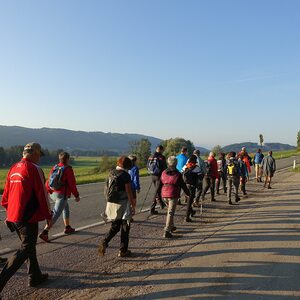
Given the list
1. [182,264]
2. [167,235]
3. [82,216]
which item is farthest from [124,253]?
[82,216]

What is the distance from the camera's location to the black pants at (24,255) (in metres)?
4.77

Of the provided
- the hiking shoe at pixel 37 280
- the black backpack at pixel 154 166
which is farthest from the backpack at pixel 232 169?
the hiking shoe at pixel 37 280

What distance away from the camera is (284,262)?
6.02 m

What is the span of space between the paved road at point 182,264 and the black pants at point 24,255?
0.31 metres

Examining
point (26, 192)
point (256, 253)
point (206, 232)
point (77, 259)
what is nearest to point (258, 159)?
point (206, 232)

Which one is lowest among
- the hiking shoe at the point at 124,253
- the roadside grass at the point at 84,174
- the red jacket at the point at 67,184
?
the roadside grass at the point at 84,174

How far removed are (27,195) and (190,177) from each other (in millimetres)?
5742

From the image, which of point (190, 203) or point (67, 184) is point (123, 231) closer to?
point (67, 184)

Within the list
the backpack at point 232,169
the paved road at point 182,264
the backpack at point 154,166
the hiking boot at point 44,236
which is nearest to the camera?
the paved road at point 182,264

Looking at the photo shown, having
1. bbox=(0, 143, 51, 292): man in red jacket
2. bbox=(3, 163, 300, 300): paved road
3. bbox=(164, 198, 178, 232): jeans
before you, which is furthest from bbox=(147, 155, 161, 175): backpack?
bbox=(0, 143, 51, 292): man in red jacket

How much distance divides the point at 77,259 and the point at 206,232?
Result: 124 inches

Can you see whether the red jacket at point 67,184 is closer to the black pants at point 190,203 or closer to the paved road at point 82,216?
the paved road at point 82,216

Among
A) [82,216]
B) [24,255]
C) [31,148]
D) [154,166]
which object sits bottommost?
[82,216]

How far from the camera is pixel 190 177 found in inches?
393
